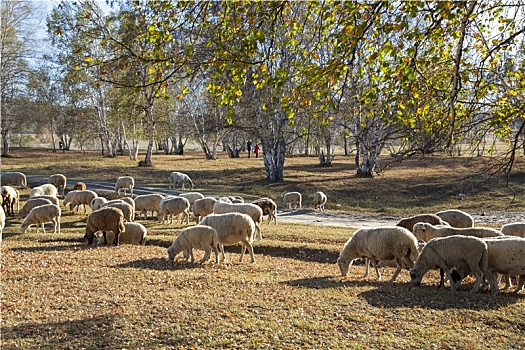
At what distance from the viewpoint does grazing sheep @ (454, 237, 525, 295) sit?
1015 centimetres

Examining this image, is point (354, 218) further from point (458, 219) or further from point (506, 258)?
point (506, 258)

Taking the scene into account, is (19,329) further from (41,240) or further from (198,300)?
(41,240)

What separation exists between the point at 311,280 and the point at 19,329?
6.32 metres

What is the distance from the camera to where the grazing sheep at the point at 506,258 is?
1015 cm

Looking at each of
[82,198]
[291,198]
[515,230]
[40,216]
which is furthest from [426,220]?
[82,198]

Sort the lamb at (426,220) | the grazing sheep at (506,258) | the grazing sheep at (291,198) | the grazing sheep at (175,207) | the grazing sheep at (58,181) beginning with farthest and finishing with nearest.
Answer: the grazing sheep at (58,181) < the grazing sheep at (291,198) < the grazing sheep at (175,207) < the lamb at (426,220) < the grazing sheep at (506,258)

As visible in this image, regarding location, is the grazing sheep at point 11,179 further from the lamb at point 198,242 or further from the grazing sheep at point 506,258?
the grazing sheep at point 506,258

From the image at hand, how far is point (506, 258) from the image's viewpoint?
10242mm

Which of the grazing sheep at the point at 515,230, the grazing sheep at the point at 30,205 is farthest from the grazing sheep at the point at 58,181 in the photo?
the grazing sheep at the point at 515,230

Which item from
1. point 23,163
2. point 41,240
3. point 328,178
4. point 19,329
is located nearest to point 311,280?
point 19,329

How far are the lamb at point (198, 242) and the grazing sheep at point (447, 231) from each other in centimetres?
615

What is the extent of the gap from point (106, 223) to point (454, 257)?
1072cm

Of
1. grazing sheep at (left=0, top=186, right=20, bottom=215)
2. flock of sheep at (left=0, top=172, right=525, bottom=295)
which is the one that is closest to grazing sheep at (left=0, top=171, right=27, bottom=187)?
grazing sheep at (left=0, top=186, right=20, bottom=215)

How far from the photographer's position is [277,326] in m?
7.85
